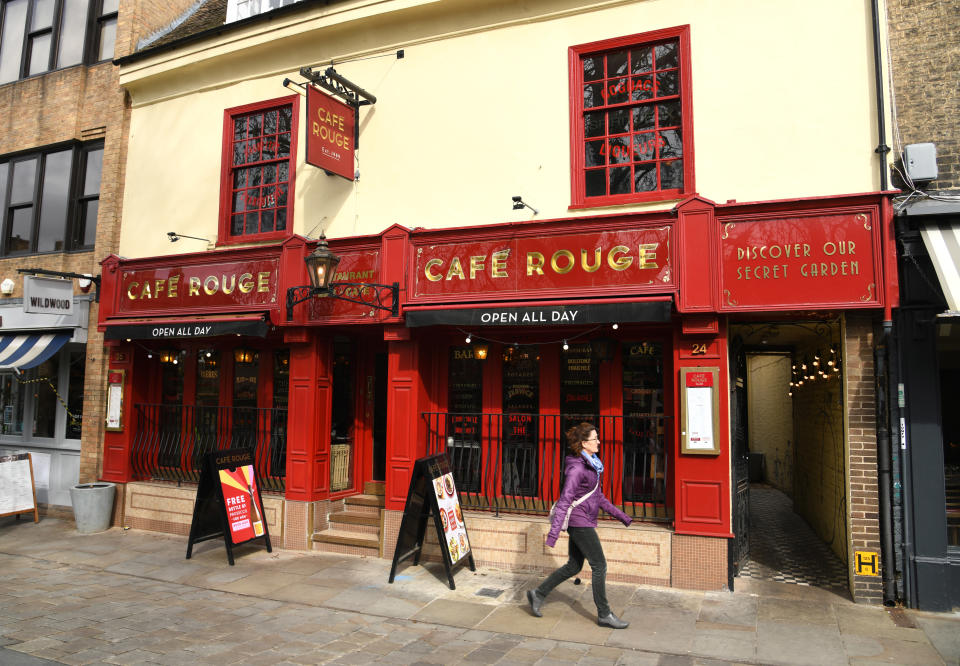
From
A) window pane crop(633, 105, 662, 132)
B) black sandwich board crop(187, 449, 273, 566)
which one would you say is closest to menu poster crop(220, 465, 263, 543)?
black sandwich board crop(187, 449, 273, 566)

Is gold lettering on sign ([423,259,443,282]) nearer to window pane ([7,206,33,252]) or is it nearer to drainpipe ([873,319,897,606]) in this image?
drainpipe ([873,319,897,606])

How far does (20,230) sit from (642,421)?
12.4 m

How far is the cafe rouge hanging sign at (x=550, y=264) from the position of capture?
24.0 ft

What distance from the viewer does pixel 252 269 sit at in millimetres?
9562

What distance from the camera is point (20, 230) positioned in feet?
41.0

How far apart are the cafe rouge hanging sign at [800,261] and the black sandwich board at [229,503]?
6.57m

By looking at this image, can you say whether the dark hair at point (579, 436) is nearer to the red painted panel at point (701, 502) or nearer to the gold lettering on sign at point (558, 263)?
the red painted panel at point (701, 502)

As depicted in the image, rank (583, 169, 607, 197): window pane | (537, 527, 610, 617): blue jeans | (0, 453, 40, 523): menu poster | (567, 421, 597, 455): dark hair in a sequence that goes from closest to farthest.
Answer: (537, 527, 610, 617): blue jeans → (567, 421, 597, 455): dark hair → (583, 169, 607, 197): window pane → (0, 453, 40, 523): menu poster

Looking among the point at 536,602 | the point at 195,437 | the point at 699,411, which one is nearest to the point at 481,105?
the point at 699,411

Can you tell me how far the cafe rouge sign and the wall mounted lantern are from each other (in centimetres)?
62

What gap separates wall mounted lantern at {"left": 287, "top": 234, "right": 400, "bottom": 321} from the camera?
808 centimetres

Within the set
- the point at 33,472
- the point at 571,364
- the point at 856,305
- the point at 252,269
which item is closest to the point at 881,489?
the point at 856,305

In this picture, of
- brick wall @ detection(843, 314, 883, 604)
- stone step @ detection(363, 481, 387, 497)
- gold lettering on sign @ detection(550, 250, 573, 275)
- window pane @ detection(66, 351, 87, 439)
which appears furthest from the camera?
window pane @ detection(66, 351, 87, 439)

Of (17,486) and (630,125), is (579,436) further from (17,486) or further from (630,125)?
(17,486)
